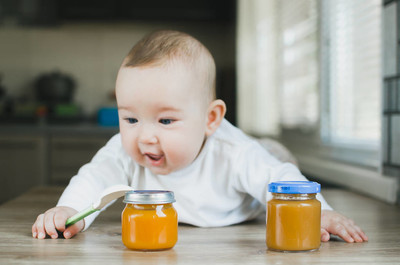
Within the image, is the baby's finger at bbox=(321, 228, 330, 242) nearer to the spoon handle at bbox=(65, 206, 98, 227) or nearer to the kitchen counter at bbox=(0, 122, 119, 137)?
the spoon handle at bbox=(65, 206, 98, 227)

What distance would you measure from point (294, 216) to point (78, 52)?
3.19 m

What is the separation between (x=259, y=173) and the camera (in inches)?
39.3

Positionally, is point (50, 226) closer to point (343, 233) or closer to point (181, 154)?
point (181, 154)

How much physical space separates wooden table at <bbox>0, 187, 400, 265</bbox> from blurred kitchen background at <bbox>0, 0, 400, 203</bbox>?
51cm

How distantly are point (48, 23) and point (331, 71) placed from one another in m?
2.02

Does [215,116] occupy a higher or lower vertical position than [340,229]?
higher

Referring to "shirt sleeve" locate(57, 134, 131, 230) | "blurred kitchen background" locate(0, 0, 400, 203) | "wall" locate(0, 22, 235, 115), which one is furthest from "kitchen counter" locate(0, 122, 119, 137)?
"shirt sleeve" locate(57, 134, 131, 230)

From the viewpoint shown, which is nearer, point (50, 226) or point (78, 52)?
point (50, 226)

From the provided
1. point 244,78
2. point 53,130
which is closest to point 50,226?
point 53,130

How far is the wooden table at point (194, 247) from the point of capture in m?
0.74

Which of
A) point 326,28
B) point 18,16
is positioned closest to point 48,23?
point 18,16

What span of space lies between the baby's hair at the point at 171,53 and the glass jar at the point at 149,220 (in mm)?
248

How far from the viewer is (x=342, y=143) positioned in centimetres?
199

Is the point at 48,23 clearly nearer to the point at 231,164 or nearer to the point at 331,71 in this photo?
the point at 331,71
